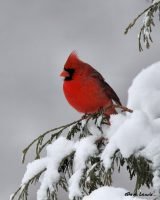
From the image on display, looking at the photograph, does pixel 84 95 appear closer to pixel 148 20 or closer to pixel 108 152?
pixel 148 20

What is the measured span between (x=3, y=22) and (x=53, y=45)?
0.81 metres

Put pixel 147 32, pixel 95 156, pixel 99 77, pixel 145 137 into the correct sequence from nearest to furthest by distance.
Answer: pixel 145 137 → pixel 95 156 → pixel 147 32 → pixel 99 77

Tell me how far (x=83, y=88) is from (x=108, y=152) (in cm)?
113

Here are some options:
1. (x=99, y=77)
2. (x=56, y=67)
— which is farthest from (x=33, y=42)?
(x=99, y=77)

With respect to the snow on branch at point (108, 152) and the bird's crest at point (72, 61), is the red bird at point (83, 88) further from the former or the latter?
the snow on branch at point (108, 152)

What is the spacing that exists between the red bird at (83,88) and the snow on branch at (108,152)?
74cm

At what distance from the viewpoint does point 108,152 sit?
127 centimetres

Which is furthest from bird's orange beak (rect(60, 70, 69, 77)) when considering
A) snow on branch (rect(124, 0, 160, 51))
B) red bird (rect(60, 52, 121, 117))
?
snow on branch (rect(124, 0, 160, 51))

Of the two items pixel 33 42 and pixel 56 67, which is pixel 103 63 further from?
pixel 33 42

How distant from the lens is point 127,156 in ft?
4.02

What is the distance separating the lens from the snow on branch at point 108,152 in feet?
3.95

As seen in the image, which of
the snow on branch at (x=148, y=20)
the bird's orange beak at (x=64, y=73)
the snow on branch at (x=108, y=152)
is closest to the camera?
the snow on branch at (x=108, y=152)

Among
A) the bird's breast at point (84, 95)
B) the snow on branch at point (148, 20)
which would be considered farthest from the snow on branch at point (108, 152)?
the bird's breast at point (84, 95)

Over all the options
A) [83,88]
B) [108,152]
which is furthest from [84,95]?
[108,152]
